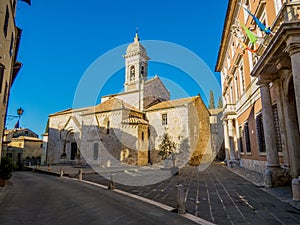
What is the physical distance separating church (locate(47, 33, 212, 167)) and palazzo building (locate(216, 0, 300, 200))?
33.5 feet

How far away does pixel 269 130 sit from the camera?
816cm

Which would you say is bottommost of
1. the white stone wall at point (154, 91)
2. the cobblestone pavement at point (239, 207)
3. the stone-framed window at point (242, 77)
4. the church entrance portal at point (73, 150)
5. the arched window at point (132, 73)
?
the cobblestone pavement at point (239, 207)

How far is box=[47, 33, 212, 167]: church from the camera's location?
941 inches

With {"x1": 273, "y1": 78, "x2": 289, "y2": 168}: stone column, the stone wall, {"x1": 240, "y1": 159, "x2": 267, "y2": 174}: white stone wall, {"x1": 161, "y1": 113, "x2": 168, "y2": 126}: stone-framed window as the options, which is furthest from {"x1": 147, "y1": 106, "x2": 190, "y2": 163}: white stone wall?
{"x1": 273, "y1": 78, "x2": 289, "y2": 168}: stone column

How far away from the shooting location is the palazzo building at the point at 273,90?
18.8ft

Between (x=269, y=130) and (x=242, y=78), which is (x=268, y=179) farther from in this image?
(x=242, y=78)

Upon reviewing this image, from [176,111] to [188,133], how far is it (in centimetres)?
329

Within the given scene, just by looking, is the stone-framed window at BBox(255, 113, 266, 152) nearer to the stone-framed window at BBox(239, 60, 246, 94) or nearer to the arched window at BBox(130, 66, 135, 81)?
the stone-framed window at BBox(239, 60, 246, 94)

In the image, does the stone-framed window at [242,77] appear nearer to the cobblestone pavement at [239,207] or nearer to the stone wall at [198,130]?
the cobblestone pavement at [239,207]

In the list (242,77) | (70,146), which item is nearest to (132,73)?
(70,146)

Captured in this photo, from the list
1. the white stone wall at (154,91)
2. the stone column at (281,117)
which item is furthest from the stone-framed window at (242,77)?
the white stone wall at (154,91)

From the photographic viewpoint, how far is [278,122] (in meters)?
9.17

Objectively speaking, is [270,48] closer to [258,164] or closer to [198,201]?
[198,201]

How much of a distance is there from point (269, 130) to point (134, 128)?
1685 centimetres
